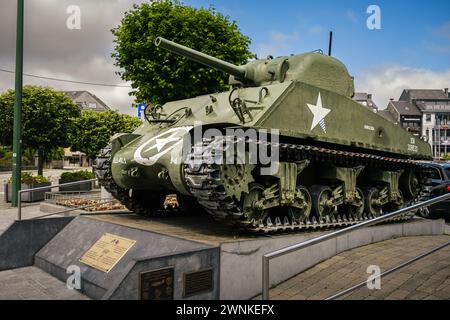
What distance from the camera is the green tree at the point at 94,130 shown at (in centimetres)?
3047

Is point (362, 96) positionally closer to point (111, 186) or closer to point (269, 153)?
point (111, 186)

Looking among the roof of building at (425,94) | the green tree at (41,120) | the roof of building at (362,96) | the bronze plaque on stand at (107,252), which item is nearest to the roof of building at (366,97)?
the roof of building at (362,96)

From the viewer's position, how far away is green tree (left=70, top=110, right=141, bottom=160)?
3047cm

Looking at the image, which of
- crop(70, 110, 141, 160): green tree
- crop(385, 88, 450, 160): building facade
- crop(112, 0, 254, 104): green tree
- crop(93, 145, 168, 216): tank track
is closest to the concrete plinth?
crop(93, 145, 168, 216): tank track

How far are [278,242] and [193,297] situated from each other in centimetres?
203

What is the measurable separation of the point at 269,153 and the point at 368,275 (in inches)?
96.3

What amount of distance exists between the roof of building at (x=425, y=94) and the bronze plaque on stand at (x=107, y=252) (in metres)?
77.4

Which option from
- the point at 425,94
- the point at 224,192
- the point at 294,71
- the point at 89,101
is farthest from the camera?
the point at 89,101

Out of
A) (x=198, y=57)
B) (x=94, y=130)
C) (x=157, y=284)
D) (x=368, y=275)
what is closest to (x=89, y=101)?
(x=94, y=130)

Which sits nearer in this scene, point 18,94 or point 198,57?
point 198,57

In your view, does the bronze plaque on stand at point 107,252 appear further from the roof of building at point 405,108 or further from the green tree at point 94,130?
the roof of building at point 405,108

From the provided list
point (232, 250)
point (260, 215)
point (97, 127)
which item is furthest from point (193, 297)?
point (97, 127)

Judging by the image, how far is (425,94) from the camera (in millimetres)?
75188
